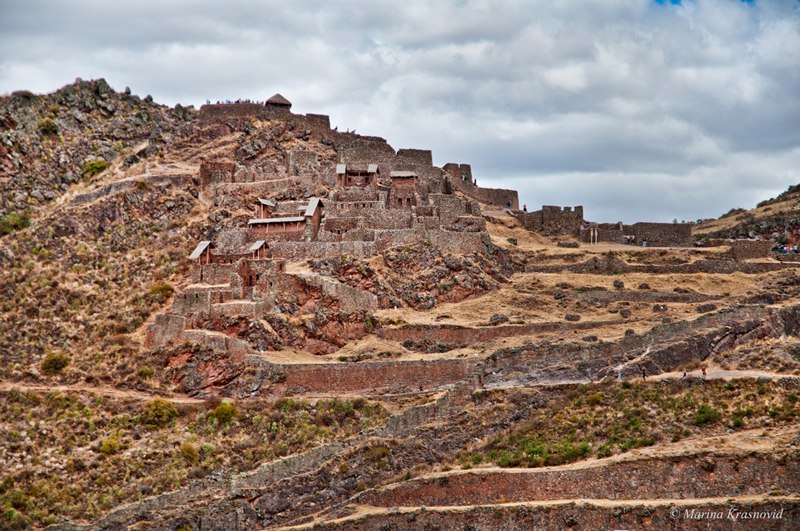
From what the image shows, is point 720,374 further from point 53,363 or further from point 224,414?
point 53,363

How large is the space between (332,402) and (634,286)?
60.3 ft

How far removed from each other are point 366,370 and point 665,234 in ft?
83.9

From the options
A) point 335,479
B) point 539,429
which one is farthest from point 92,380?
point 539,429

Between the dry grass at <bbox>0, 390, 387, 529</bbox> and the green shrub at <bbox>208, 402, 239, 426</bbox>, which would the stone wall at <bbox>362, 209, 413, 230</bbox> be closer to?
the dry grass at <bbox>0, 390, 387, 529</bbox>

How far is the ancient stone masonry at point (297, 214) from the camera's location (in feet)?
205

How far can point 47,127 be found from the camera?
79.4 m

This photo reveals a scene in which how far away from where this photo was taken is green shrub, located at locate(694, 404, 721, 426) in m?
47.7

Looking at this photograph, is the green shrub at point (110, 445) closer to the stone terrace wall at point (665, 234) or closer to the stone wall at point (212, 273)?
the stone wall at point (212, 273)

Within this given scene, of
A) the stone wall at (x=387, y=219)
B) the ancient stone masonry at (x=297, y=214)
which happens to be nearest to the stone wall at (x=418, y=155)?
the ancient stone masonry at (x=297, y=214)

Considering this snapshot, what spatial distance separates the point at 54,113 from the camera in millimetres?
80875

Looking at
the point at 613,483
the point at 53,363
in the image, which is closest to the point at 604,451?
the point at 613,483

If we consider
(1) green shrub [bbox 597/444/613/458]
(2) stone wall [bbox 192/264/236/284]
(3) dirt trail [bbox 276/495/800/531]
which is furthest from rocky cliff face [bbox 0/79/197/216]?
(1) green shrub [bbox 597/444/613/458]

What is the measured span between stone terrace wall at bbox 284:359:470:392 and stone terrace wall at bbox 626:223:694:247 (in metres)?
23.0

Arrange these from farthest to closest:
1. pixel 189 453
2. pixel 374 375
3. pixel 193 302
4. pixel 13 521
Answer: pixel 193 302 → pixel 374 375 → pixel 189 453 → pixel 13 521
